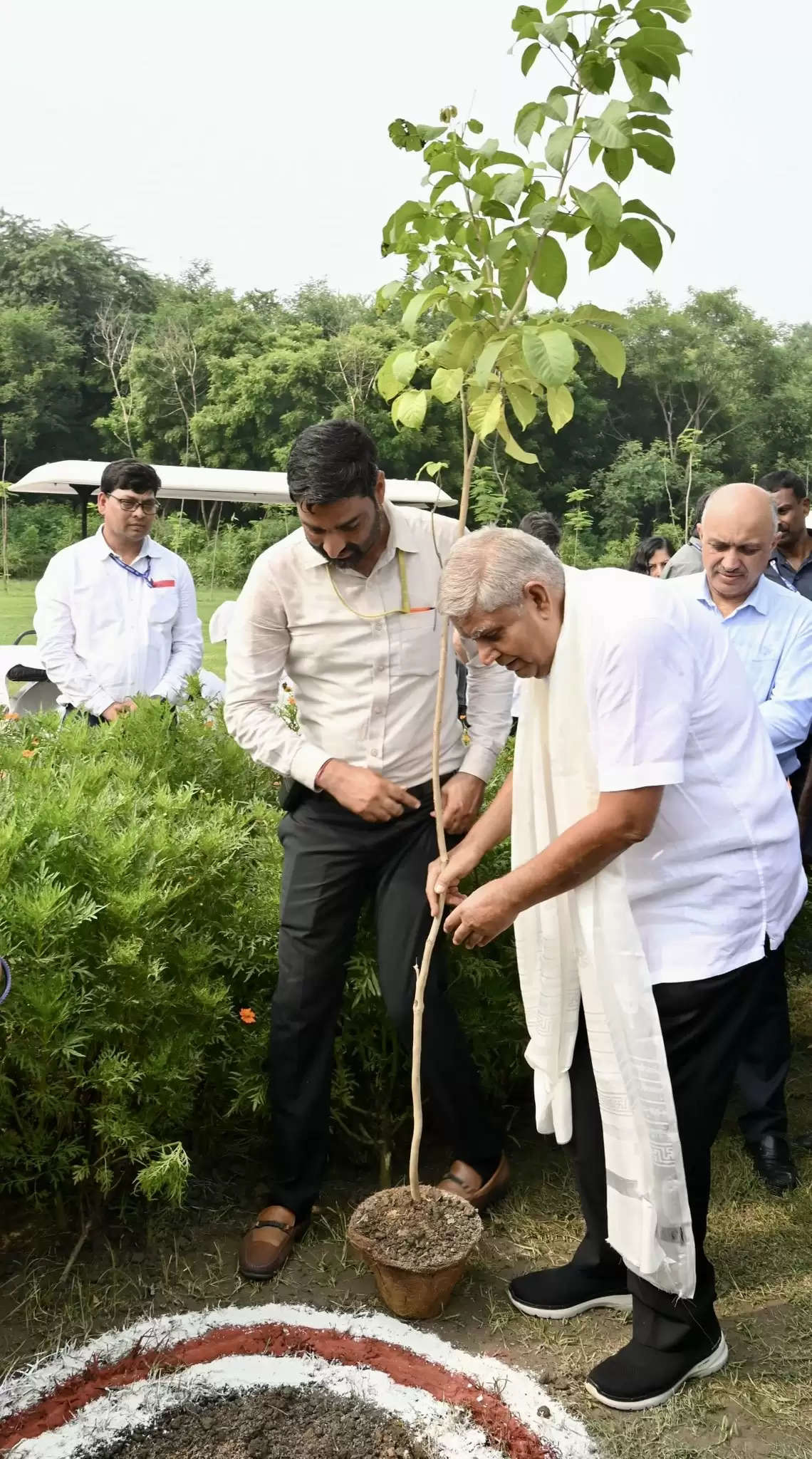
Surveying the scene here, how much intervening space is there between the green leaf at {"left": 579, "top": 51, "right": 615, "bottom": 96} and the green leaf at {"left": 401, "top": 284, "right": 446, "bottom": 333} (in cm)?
46

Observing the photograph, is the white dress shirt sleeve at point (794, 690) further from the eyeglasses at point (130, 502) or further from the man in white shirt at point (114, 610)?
the eyeglasses at point (130, 502)

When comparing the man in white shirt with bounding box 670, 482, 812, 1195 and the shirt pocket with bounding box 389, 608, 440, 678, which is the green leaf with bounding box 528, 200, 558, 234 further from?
the man in white shirt with bounding box 670, 482, 812, 1195

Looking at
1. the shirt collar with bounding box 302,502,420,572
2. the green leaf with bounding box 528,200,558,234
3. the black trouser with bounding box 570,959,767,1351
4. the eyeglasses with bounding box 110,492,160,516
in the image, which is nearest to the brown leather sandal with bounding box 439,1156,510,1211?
the black trouser with bounding box 570,959,767,1351

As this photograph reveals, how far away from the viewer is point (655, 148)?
228 cm

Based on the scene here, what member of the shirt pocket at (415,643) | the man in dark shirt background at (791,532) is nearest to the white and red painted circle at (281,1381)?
the shirt pocket at (415,643)

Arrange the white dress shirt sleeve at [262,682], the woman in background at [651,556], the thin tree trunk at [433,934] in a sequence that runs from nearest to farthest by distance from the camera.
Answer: the thin tree trunk at [433,934]
the white dress shirt sleeve at [262,682]
the woman in background at [651,556]

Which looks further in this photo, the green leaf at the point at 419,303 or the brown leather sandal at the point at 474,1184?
the brown leather sandal at the point at 474,1184

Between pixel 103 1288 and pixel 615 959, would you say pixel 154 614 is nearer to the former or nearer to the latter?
pixel 103 1288

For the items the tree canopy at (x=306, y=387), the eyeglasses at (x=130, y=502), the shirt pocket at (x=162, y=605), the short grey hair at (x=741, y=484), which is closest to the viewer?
the short grey hair at (x=741, y=484)

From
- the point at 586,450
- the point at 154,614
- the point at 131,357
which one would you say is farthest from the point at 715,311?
the point at 154,614

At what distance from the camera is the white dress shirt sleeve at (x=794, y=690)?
365 cm

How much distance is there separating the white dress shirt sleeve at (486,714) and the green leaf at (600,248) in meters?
1.15

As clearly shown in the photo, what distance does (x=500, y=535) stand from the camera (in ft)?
Result: 7.70

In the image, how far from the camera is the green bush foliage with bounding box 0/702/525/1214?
2699 millimetres
